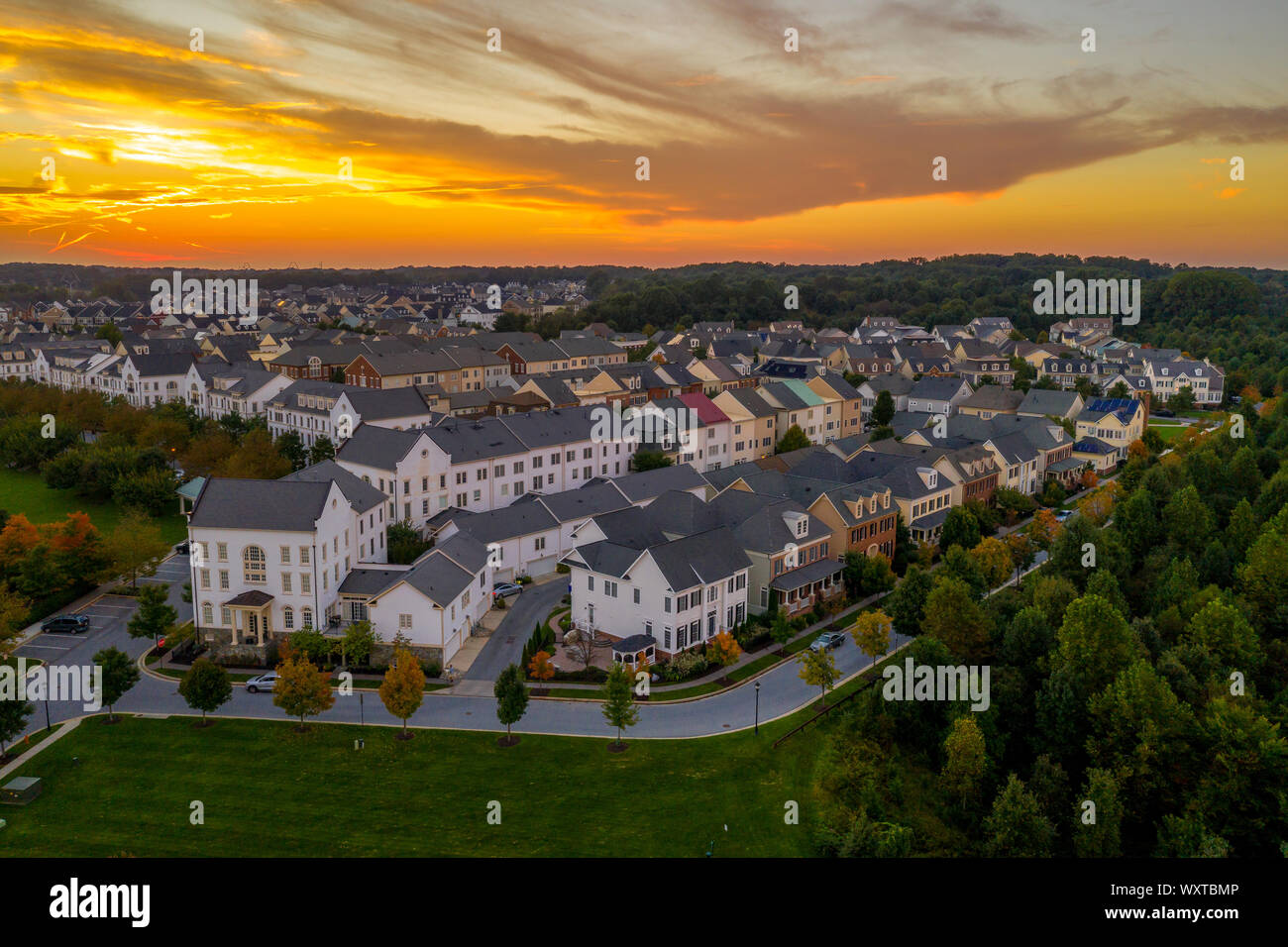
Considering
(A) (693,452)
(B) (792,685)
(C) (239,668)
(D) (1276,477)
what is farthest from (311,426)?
(D) (1276,477)

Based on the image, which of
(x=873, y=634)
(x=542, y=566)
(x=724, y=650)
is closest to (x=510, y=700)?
(x=724, y=650)

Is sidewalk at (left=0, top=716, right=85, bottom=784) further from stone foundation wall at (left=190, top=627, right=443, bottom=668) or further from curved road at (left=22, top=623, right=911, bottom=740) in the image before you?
stone foundation wall at (left=190, top=627, right=443, bottom=668)

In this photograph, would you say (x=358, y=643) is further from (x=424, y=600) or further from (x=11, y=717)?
(x=11, y=717)

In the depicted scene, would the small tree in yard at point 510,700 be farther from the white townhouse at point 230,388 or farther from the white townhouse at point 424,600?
the white townhouse at point 230,388

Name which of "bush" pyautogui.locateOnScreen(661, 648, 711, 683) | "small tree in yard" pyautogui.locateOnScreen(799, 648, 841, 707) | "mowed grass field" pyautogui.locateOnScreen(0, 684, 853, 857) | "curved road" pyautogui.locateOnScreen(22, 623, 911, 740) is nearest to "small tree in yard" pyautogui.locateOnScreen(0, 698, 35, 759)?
"mowed grass field" pyautogui.locateOnScreen(0, 684, 853, 857)

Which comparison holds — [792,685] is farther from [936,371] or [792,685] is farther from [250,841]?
[936,371]

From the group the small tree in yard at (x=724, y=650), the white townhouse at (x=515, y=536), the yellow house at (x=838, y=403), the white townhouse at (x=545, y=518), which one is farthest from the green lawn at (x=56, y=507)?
the yellow house at (x=838, y=403)

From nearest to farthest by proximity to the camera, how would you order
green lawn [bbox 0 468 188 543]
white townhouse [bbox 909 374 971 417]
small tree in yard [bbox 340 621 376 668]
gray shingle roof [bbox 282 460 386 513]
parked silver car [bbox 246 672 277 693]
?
parked silver car [bbox 246 672 277 693], small tree in yard [bbox 340 621 376 668], gray shingle roof [bbox 282 460 386 513], green lawn [bbox 0 468 188 543], white townhouse [bbox 909 374 971 417]
